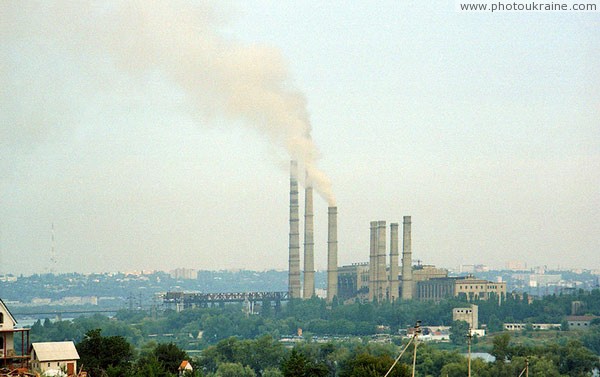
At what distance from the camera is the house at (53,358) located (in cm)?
3147

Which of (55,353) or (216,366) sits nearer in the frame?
(55,353)

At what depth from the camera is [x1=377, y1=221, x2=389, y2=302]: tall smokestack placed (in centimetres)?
11794

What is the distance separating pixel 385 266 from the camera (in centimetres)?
11994

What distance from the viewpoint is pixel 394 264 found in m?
120

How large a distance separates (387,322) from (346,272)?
66.9ft

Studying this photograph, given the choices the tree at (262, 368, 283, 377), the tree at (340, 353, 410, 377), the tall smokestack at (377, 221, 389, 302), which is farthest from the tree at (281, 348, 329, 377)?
the tall smokestack at (377, 221, 389, 302)

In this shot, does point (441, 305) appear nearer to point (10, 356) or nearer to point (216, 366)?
point (216, 366)

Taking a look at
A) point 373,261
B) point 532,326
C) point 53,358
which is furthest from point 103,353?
point 373,261

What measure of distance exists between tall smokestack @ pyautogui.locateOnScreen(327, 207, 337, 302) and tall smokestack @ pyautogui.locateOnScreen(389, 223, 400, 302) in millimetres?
5178

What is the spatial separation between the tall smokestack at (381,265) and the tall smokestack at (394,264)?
0.67 meters

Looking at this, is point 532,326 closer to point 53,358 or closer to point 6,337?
point 53,358

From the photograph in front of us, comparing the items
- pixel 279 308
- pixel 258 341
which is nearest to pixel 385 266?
pixel 279 308

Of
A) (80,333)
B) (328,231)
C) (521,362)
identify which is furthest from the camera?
(328,231)

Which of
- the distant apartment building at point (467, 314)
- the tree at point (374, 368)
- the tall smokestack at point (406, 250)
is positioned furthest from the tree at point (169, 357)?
the tall smokestack at point (406, 250)
